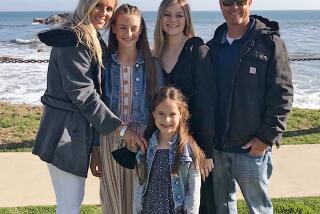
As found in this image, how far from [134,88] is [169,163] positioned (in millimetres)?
522

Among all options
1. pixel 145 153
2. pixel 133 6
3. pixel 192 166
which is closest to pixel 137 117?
pixel 145 153

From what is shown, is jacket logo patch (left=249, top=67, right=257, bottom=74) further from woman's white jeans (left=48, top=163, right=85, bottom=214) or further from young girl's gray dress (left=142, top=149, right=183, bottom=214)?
woman's white jeans (left=48, top=163, right=85, bottom=214)

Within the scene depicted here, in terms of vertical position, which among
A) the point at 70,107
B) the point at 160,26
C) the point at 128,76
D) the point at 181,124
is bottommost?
the point at 181,124

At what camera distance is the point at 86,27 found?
289cm

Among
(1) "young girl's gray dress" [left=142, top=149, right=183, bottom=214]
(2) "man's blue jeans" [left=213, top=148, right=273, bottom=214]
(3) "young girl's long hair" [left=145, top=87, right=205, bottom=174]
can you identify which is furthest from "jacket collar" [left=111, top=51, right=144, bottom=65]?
(2) "man's blue jeans" [left=213, top=148, right=273, bottom=214]

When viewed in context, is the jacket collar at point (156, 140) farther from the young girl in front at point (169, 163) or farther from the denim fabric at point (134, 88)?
the denim fabric at point (134, 88)

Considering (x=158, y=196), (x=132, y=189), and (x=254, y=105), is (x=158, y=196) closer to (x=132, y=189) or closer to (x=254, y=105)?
(x=132, y=189)

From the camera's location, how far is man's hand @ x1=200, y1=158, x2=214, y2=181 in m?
3.11

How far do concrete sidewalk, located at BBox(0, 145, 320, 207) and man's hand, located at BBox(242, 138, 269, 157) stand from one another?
160 cm

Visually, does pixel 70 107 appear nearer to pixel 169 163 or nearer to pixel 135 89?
pixel 135 89

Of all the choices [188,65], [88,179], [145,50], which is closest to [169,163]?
[188,65]

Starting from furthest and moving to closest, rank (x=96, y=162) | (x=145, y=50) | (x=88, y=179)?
(x=88, y=179) → (x=96, y=162) → (x=145, y=50)

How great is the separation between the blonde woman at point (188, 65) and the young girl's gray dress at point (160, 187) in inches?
10.0

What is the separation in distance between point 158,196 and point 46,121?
33.1 inches
